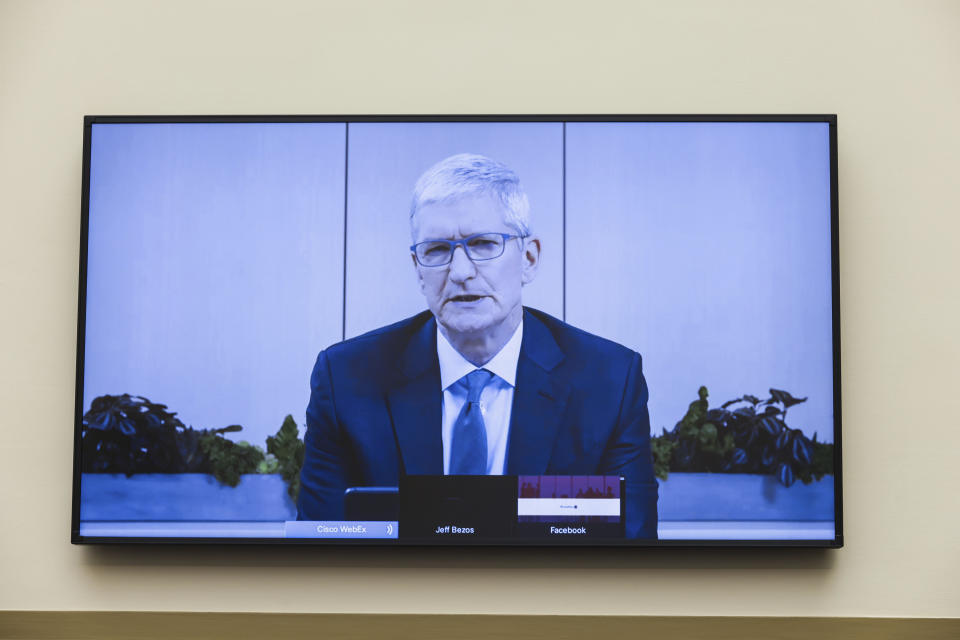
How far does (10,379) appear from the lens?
2322 millimetres

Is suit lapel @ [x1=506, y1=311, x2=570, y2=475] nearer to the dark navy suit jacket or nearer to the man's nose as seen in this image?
the dark navy suit jacket

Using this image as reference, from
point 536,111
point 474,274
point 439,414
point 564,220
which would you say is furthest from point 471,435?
point 536,111

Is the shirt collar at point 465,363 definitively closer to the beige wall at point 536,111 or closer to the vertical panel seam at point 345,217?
the vertical panel seam at point 345,217

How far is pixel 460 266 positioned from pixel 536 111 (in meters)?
0.48

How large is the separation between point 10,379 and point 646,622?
1.75 meters

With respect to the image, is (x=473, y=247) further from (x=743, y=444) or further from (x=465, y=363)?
(x=743, y=444)

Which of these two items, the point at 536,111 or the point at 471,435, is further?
the point at 536,111

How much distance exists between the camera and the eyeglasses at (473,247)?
226 centimetres

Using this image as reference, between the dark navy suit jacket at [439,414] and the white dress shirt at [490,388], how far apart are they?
17mm

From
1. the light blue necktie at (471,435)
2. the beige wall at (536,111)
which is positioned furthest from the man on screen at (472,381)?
the beige wall at (536,111)

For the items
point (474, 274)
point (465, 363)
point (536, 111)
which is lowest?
point (465, 363)

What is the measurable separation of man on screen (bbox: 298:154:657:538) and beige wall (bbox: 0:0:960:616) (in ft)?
0.75

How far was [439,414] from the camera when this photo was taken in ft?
7.40

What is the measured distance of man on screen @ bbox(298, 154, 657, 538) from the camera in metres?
2.23
